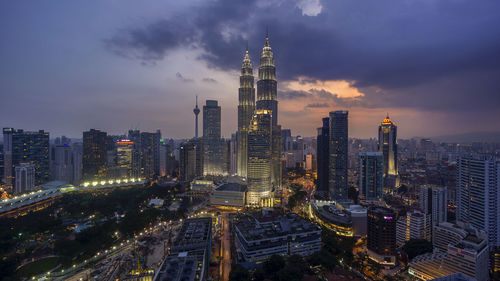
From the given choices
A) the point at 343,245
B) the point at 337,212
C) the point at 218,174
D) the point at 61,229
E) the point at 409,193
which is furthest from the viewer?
the point at 218,174

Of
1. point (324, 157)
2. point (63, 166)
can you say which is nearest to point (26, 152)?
point (63, 166)

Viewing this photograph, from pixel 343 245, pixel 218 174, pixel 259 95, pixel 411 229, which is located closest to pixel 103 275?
pixel 343 245

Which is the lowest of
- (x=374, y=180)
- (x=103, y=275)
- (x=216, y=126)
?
(x=103, y=275)

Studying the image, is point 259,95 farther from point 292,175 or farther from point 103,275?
point 103,275

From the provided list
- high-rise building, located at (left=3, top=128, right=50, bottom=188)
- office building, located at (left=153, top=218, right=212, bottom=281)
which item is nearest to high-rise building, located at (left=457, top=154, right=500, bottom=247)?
office building, located at (left=153, top=218, right=212, bottom=281)

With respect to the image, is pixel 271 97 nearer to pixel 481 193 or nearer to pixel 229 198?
pixel 229 198

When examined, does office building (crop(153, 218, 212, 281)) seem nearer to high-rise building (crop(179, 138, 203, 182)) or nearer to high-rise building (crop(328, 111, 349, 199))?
high-rise building (crop(328, 111, 349, 199))
